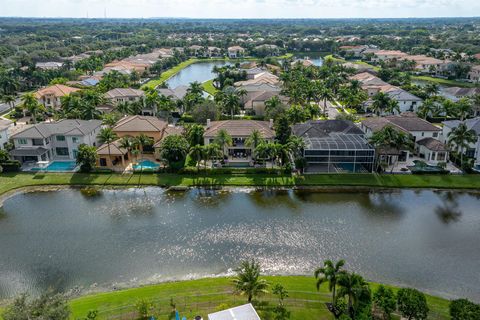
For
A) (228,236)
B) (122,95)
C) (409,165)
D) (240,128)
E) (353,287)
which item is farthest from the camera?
(122,95)

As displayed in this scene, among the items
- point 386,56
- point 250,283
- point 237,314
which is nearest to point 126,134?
point 250,283

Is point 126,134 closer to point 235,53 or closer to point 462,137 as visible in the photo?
point 462,137

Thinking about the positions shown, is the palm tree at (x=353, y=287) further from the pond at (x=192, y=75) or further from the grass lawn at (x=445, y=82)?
the grass lawn at (x=445, y=82)

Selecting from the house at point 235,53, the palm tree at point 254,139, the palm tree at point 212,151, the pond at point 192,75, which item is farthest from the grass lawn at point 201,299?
the house at point 235,53

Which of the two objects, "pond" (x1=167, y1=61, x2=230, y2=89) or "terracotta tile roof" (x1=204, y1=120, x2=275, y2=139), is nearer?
"terracotta tile roof" (x1=204, y1=120, x2=275, y2=139)

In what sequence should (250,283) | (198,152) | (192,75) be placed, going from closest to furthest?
1. (250,283)
2. (198,152)
3. (192,75)

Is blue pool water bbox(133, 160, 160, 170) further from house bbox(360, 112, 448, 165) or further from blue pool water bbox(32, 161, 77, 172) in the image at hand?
house bbox(360, 112, 448, 165)

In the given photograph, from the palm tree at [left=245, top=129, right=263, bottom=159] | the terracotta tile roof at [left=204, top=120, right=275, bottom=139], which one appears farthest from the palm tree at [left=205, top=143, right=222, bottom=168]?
the terracotta tile roof at [left=204, top=120, right=275, bottom=139]
